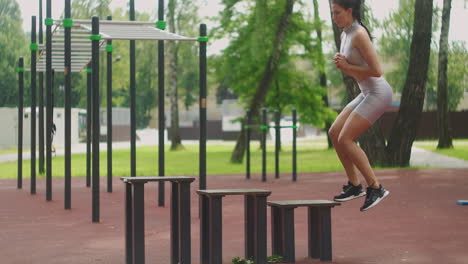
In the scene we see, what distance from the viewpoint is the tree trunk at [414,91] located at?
21828 mm

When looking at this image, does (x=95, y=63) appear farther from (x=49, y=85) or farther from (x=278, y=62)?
(x=278, y=62)

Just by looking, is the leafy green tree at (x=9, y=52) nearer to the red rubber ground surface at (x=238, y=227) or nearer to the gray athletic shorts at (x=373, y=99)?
the red rubber ground surface at (x=238, y=227)

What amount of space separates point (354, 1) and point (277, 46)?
21409mm

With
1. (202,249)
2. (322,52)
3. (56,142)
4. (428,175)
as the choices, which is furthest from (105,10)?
(202,249)

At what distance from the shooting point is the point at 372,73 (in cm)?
570

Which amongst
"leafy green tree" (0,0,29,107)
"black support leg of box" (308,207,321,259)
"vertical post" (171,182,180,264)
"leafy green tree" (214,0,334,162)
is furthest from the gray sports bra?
"leafy green tree" (0,0,29,107)

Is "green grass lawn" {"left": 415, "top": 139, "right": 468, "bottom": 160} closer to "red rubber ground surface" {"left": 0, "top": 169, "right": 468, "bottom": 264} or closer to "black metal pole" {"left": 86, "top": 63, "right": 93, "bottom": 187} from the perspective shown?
"red rubber ground surface" {"left": 0, "top": 169, "right": 468, "bottom": 264}

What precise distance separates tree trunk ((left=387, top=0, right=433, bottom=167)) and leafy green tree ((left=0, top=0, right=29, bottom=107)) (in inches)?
1266

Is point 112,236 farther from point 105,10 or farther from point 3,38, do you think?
point 3,38

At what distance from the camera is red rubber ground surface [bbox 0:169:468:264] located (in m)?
7.35

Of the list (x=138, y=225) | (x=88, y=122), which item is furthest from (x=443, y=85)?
(x=138, y=225)

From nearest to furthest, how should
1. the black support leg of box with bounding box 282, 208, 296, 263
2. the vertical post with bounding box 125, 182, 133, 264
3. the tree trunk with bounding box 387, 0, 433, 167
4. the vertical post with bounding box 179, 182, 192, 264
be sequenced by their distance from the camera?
the vertical post with bounding box 179, 182, 192, 264 < the vertical post with bounding box 125, 182, 133, 264 < the black support leg of box with bounding box 282, 208, 296, 263 < the tree trunk with bounding box 387, 0, 433, 167

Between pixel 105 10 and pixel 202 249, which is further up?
pixel 105 10

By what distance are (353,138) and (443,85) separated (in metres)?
33.7
